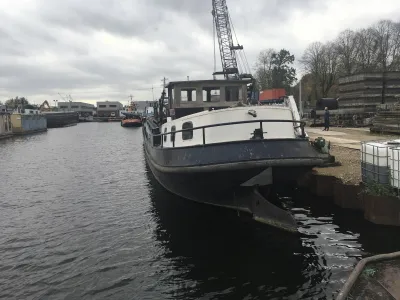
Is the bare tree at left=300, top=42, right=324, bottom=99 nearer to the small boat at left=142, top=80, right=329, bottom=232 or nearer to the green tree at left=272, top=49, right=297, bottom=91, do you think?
the green tree at left=272, top=49, right=297, bottom=91

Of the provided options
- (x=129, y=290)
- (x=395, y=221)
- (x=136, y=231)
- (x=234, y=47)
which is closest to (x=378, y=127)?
(x=395, y=221)

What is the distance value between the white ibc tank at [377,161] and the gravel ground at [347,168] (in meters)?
0.99

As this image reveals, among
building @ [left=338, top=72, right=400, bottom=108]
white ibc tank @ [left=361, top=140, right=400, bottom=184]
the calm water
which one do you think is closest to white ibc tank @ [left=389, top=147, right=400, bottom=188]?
white ibc tank @ [left=361, top=140, right=400, bottom=184]

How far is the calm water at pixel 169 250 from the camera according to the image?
6289 millimetres

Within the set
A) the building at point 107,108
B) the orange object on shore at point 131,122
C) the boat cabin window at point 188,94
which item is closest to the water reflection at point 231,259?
the boat cabin window at point 188,94

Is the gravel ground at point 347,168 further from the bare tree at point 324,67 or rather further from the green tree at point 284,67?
the green tree at point 284,67

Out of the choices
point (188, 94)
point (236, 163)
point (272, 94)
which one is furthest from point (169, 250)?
point (272, 94)

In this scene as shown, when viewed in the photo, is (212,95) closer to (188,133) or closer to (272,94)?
(188,133)

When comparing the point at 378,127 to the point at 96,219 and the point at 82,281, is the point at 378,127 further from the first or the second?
the point at 82,281

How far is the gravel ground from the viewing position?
32.2ft

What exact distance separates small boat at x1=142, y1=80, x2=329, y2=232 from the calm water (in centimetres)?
65

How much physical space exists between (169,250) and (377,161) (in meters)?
5.23

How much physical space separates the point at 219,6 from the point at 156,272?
57333 mm

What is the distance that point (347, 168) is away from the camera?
1084cm
